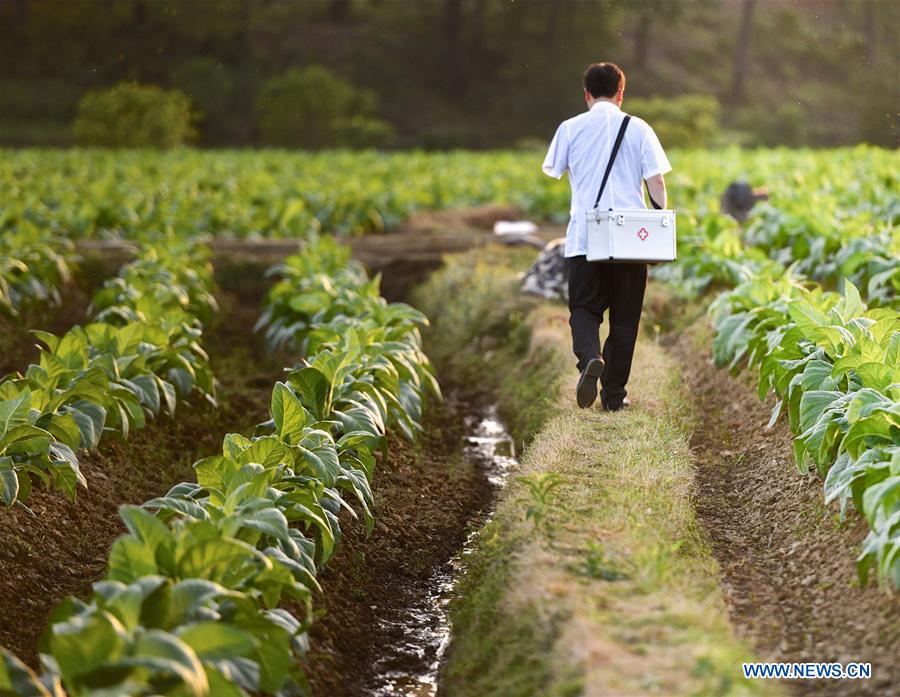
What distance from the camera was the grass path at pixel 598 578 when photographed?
3557 millimetres

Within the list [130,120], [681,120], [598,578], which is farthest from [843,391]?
[681,120]

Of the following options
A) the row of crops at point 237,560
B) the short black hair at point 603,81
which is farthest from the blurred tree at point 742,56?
the row of crops at point 237,560

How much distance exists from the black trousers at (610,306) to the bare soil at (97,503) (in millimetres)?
2322

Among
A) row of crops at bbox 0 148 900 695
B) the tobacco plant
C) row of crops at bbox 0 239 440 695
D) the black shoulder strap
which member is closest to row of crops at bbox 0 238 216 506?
row of crops at bbox 0 148 900 695

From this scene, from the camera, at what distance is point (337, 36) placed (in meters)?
49.3

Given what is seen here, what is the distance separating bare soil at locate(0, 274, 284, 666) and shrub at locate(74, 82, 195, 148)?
2418 cm

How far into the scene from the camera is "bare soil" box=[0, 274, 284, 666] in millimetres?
4980

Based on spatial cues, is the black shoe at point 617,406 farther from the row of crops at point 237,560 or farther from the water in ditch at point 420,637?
the row of crops at point 237,560

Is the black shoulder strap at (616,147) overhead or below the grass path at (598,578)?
overhead

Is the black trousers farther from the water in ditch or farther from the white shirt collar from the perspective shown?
the water in ditch

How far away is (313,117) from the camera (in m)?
39.0

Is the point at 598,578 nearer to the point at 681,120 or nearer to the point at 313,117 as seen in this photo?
the point at 681,120

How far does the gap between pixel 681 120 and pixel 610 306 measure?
103ft

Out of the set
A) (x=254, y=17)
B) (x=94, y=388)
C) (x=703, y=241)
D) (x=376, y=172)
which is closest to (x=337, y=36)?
(x=254, y=17)
